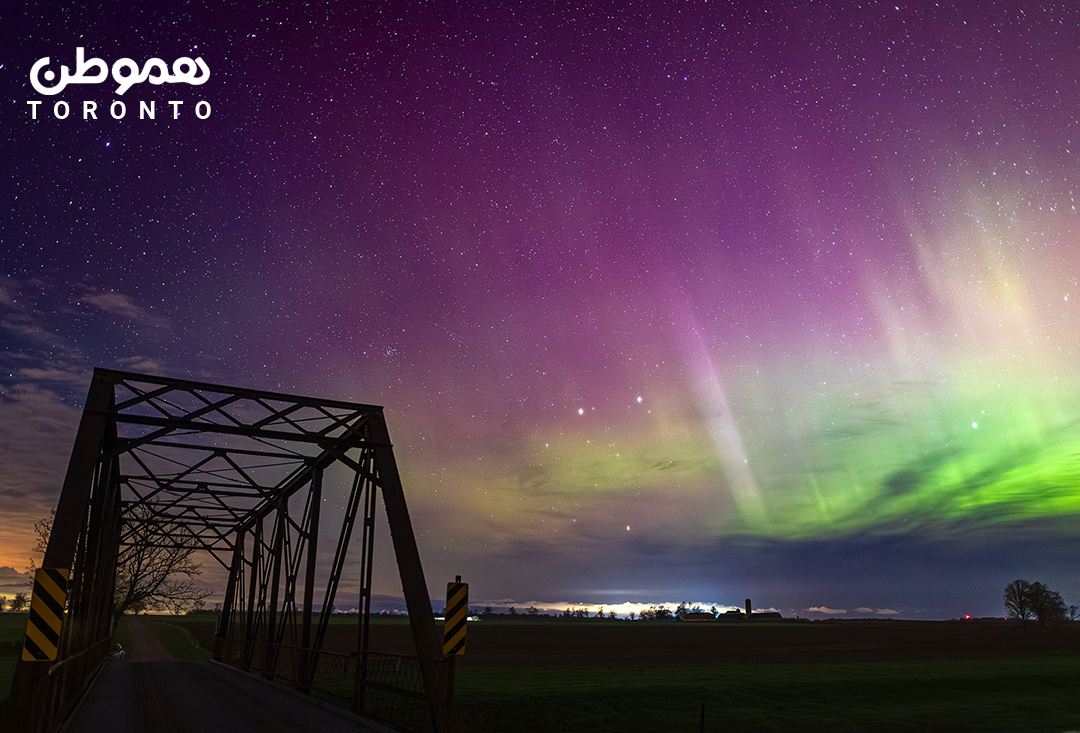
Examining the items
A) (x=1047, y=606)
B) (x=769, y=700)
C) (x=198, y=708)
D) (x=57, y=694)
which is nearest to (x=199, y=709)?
(x=198, y=708)

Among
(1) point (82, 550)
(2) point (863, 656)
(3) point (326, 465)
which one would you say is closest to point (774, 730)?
(3) point (326, 465)

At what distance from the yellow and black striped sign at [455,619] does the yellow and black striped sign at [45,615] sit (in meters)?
6.27

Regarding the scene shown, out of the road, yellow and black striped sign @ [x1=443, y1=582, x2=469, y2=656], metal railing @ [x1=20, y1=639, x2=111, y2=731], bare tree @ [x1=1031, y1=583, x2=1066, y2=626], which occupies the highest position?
yellow and black striped sign @ [x1=443, y1=582, x2=469, y2=656]

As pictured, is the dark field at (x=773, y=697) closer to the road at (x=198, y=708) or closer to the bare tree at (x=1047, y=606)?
the road at (x=198, y=708)

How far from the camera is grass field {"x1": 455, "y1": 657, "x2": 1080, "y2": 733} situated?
2395cm

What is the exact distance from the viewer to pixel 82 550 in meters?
17.2

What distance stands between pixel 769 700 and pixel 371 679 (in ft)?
62.0

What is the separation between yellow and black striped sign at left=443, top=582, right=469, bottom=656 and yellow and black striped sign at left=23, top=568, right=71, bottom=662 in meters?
6.27

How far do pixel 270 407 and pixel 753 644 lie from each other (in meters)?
76.1

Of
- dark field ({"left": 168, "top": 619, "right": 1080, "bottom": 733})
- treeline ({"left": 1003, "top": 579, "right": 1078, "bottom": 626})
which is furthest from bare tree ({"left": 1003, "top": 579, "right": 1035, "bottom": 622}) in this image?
dark field ({"left": 168, "top": 619, "right": 1080, "bottom": 733})

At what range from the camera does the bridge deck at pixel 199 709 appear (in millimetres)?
13781

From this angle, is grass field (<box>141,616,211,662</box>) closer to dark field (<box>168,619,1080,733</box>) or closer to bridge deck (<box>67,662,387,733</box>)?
dark field (<box>168,619,1080,733</box>)

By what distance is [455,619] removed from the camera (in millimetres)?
13523

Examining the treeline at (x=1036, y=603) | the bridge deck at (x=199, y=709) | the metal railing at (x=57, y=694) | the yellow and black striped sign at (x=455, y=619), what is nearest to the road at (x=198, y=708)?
the bridge deck at (x=199, y=709)
